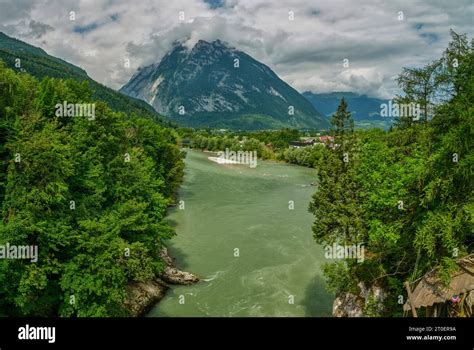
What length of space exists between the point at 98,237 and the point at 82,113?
8.48m

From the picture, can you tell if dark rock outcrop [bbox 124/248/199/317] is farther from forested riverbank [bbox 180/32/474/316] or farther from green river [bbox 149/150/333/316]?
forested riverbank [bbox 180/32/474/316]

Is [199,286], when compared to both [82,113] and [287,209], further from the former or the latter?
[287,209]

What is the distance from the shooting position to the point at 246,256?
31.5 m

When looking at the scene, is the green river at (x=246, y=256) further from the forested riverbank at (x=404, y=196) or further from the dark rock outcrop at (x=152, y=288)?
the forested riverbank at (x=404, y=196)
